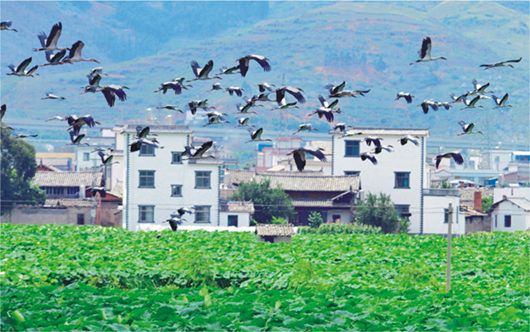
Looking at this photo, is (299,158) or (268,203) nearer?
(299,158)

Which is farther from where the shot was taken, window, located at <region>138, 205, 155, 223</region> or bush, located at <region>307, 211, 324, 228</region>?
window, located at <region>138, 205, 155, 223</region>

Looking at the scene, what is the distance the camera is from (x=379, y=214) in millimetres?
55688

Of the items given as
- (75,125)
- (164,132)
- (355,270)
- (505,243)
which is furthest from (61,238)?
(164,132)

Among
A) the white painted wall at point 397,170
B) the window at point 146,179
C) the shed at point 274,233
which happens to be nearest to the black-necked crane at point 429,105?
the shed at point 274,233

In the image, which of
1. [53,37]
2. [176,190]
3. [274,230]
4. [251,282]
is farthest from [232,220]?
[53,37]

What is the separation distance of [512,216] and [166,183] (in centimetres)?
2438

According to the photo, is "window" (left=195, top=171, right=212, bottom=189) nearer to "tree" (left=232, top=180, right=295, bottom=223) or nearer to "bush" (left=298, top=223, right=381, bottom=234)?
"tree" (left=232, top=180, right=295, bottom=223)

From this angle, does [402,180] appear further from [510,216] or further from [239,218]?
[239,218]

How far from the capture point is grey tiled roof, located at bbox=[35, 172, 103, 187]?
221 feet

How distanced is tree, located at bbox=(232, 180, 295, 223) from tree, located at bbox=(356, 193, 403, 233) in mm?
4733

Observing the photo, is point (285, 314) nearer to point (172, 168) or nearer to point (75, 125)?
point (75, 125)

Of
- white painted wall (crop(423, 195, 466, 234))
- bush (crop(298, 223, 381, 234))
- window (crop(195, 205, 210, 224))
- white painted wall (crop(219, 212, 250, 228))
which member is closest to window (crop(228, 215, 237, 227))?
white painted wall (crop(219, 212, 250, 228))

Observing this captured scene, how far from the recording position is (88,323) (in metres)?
12.9

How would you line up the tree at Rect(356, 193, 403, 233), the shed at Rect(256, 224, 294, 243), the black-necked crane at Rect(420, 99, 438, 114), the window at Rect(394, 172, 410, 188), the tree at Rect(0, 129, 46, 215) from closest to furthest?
1. the black-necked crane at Rect(420, 99, 438, 114)
2. the shed at Rect(256, 224, 294, 243)
3. the tree at Rect(356, 193, 403, 233)
4. the tree at Rect(0, 129, 46, 215)
5. the window at Rect(394, 172, 410, 188)
